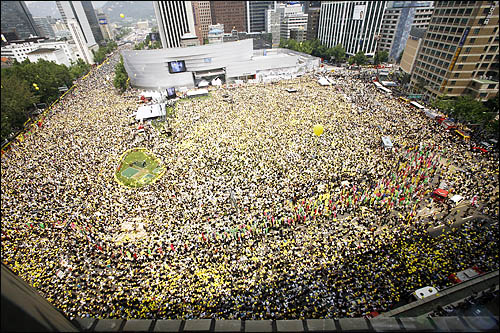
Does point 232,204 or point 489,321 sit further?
point 232,204

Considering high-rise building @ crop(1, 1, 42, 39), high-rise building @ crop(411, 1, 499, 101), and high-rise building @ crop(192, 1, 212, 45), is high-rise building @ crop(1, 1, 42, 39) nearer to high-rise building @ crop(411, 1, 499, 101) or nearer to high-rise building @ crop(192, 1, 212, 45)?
high-rise building @ crop(192, 1, 212, 45)

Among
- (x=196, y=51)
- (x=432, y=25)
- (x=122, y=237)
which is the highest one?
(x=432, y=25)

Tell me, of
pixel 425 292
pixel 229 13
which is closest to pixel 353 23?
pixel 229 13

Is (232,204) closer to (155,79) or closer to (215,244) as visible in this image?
(215,244)

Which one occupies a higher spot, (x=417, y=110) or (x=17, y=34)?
(x=17, y=34)

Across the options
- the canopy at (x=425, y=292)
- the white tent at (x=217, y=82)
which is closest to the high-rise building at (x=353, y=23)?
the white tent at (x=217, y=82)

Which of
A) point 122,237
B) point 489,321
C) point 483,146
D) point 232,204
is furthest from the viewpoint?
point 483,146

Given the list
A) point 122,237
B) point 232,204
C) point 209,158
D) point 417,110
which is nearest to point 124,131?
point 209,158
